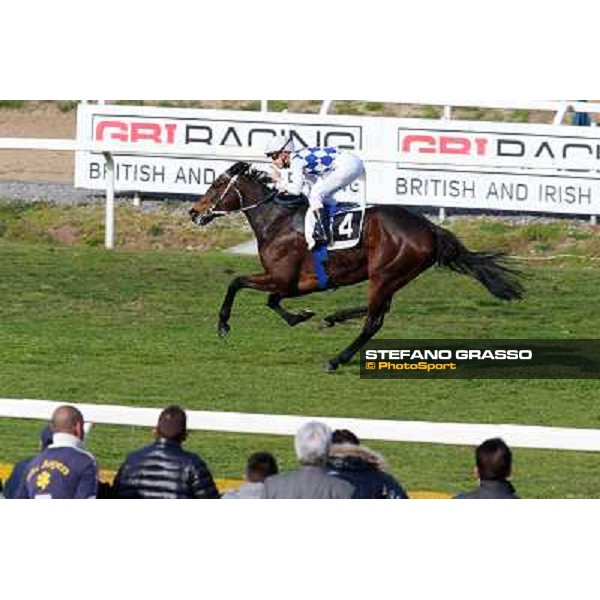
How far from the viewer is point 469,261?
37.2ft

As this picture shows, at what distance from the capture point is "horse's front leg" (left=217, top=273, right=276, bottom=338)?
1155 centimetres

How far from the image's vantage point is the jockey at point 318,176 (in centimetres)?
1117

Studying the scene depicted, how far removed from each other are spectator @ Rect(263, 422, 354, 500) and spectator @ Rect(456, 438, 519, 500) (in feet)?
1.63

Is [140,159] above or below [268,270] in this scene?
above

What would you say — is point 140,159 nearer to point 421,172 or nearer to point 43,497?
point 421,172

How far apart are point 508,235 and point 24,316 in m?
3.35

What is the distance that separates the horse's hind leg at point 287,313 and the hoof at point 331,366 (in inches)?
12.5

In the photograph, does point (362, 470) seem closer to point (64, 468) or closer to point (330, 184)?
point (64, 468)

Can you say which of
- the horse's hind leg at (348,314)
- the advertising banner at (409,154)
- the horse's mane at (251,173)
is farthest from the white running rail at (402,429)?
the advertising banner at (409,154)

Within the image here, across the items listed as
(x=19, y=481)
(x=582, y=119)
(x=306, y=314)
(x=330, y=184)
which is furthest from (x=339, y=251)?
(x=19, y=481)

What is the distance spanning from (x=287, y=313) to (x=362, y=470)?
15.3 feet

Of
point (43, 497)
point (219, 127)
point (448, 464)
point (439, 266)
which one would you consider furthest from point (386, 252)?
point (43, 497)

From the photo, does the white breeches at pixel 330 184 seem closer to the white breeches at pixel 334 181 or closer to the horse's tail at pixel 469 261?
the white breeches at pixel 334 181

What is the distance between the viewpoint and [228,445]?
11.1 m
